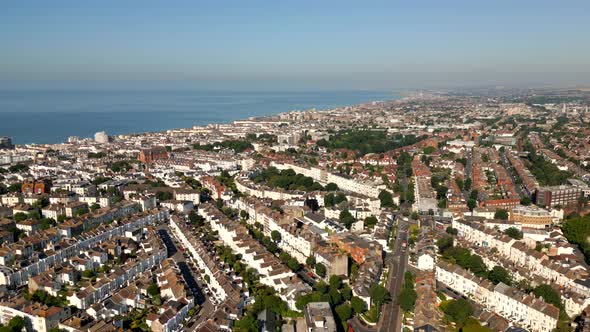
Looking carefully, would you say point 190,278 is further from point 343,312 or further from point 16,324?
point 343,312

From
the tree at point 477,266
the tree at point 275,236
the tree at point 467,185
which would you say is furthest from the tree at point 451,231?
the tree at point 467,185

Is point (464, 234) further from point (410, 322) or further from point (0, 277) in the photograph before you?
point (0, 277)

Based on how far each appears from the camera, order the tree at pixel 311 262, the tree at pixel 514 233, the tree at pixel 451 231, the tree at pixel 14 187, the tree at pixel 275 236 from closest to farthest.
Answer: the tree at pixel 311 262 < the tree at pixel 514 233 < the tree at pixel 275 236 < the tree at pixel 451 231 < the tree at pixel 14 187

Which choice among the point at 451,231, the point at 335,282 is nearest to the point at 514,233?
the point at 451,231

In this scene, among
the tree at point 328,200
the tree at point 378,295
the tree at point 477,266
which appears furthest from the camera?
the tree at point 328,200

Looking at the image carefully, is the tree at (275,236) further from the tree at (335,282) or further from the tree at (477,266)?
the tree at (477,266)

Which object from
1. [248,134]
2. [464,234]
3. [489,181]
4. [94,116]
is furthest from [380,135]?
[94,116]
